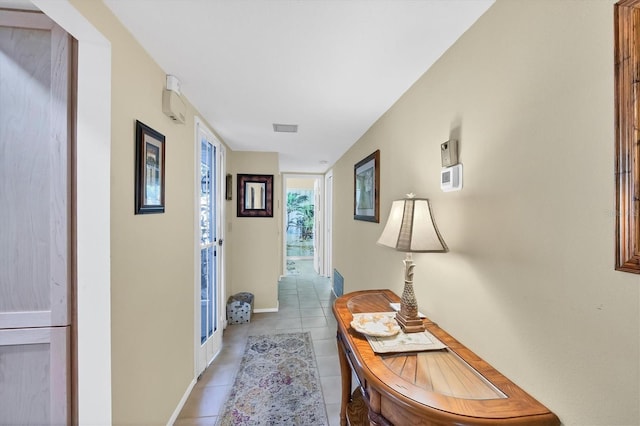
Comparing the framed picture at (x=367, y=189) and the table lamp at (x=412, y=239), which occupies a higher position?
the framed picture at (x=367, y=189)

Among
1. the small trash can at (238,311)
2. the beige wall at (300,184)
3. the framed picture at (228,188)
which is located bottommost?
the small trash can at (238,311)

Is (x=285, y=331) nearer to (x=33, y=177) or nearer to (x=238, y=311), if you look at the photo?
(x=238, y=311)

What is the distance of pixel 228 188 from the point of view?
10.9 feet

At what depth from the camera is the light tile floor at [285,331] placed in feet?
6.31

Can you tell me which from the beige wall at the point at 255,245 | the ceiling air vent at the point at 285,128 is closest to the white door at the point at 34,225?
the ceiling air vent at the point at 285,128

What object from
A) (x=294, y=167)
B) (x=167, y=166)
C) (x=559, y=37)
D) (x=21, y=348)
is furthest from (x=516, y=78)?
(x=294, y=167)

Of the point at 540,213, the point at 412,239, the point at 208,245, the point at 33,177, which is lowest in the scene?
the point at 208,245

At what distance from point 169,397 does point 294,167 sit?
394cm

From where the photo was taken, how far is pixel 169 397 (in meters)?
1.71

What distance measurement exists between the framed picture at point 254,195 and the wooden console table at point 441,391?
107 inches

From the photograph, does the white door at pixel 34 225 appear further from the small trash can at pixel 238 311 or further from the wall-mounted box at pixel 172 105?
the small trash can at pixel 238 311

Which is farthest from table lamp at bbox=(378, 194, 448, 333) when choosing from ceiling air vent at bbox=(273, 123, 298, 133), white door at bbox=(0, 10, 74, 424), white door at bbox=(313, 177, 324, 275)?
white door at bbox=(313, 177, 324, 275)

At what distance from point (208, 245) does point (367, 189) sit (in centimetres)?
171

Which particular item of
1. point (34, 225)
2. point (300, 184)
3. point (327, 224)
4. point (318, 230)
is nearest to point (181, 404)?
point (34, 225)
